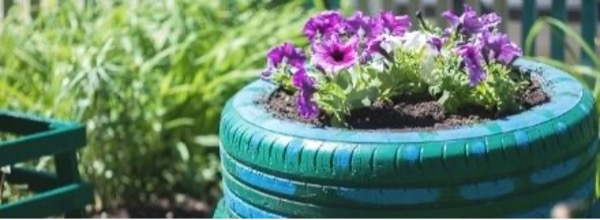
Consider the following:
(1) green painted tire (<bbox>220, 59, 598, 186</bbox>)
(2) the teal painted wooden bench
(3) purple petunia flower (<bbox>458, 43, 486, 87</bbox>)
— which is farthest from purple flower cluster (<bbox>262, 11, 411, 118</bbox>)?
(2) the teal painted wooden bench

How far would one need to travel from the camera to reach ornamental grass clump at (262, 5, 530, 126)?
260cm

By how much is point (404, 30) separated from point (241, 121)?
510mm

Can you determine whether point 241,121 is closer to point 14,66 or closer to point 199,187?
point 199,187

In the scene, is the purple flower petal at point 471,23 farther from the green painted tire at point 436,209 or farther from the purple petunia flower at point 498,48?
the green painted tire at point 436,209

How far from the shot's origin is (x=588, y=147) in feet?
8.55

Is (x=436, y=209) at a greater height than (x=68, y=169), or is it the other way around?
(x=436, y=209)

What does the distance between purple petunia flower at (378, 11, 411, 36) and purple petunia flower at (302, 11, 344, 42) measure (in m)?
0.11

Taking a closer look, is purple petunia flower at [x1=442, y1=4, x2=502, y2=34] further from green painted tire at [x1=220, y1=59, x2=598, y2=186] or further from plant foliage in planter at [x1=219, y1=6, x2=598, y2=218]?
green painted tire at [x1=220, y1=59, x2=598, y2=186]

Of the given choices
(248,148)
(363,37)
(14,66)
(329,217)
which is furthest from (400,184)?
(14,66)

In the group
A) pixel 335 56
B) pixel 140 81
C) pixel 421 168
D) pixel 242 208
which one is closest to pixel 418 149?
pixel 421 168

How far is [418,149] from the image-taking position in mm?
2346

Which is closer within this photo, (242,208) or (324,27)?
(242,208)

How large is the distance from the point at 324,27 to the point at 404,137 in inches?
21.6

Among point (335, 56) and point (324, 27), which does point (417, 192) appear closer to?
point (335, 56)
